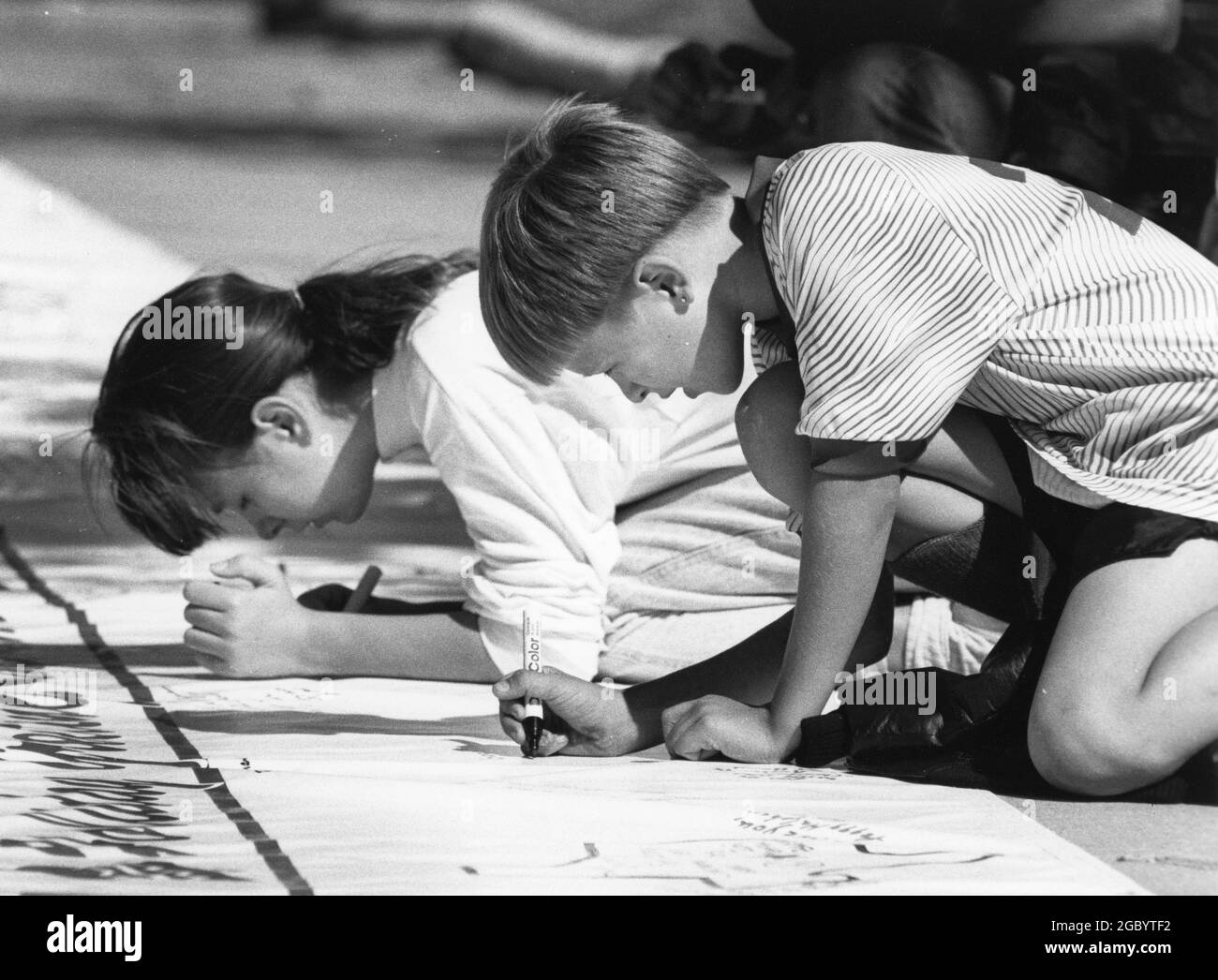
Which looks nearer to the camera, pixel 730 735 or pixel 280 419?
pixel 730 735

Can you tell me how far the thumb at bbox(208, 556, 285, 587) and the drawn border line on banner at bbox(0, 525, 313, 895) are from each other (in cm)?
13

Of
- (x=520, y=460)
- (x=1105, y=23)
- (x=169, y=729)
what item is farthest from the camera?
(x=1105, y=23)

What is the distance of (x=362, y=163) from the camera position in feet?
6.72

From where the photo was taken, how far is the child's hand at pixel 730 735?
43.5 inches

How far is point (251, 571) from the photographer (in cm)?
147

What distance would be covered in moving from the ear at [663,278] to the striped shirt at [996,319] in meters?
0.06

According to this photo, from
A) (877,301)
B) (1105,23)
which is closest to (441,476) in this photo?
(877,301)

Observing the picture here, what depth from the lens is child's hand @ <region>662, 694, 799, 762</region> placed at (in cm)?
111

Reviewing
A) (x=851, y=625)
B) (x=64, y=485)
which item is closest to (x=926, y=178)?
(x=851, y=625)

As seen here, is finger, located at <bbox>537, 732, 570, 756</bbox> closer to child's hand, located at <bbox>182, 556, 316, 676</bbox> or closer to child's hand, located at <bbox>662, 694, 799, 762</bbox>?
child's hand, located at <bbox>662, 694, 799, 762</bbox>

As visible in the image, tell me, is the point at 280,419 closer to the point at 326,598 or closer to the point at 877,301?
the point at 326,598

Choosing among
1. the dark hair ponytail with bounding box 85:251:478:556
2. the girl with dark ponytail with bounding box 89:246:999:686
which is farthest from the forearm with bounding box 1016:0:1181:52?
the dark hair ponytail with bounding box 85:251:478:556

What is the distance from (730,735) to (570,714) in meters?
0.13

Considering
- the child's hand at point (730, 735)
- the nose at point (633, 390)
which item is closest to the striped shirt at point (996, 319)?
the nose at point (633, 390)
